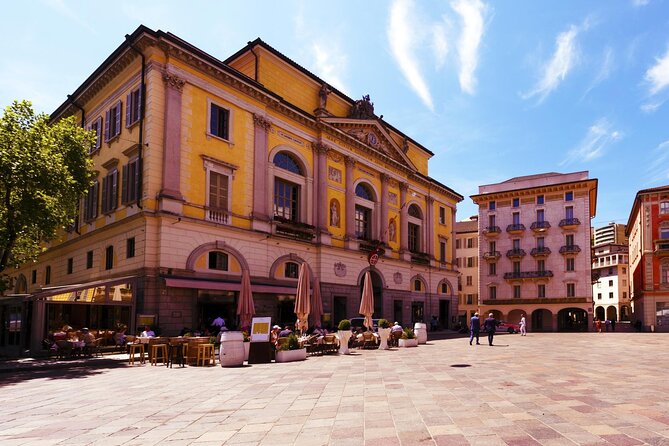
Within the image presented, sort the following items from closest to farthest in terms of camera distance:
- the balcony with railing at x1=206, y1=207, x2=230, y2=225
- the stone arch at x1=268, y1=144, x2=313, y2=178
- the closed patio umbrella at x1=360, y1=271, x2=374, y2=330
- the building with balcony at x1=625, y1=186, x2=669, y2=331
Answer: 1. the closed patio umbrella at x1=360, y1=271, x2=374, y2=330
2. the balcony with railing at x1=206, y1=207, x2=230, y2=225
3. the stone arch at x1=268, y1=144, x2=313, y2=178
4. the building with balcony at x1=625, y1=186, x2=669, y2=331

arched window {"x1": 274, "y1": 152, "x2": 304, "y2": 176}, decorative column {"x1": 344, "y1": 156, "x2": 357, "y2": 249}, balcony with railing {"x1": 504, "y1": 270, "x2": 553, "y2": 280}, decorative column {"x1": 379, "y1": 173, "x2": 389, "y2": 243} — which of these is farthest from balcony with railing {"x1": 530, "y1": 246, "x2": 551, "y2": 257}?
arched window {"x1": 274, "y1": 152, "x2": 304, "y2": 176}

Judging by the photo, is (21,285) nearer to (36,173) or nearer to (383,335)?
(36,173)

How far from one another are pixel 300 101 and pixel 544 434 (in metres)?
29.4

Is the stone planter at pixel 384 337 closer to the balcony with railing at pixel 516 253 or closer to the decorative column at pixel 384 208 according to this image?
the decorative column at pixel 384 208

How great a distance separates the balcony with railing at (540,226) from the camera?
190 ft

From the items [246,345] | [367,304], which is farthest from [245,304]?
[367,304]

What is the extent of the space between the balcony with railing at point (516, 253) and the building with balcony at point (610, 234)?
7640 cm

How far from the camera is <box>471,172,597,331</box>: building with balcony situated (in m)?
56.2

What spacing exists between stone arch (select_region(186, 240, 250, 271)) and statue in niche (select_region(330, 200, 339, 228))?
29.0ft

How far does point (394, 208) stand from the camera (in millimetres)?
40906

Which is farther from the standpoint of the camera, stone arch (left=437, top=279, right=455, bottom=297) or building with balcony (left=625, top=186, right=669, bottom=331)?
building with balcony (left=625, top=186, right=669, bottom=331)

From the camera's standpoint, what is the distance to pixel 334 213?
34531 millimetres

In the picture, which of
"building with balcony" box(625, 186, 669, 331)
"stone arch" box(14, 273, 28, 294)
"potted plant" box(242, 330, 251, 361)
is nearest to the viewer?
"potted plant" box(242, 330, 251, 361)

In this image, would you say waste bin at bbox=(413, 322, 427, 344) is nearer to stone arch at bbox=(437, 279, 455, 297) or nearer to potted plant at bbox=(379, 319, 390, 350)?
potted plant at bbox=(379, 319, 390, 350)
